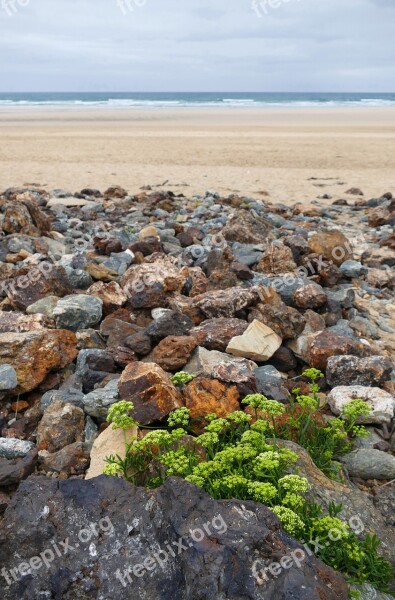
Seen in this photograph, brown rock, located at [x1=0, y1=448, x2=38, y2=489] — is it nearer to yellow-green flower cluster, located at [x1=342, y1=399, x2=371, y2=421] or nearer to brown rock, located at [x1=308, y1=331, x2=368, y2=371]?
yellow-green flower cluster, located at [x1=342, y1=399, x2=371, y2=421]

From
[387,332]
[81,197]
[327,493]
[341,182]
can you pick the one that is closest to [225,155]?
[341,182]

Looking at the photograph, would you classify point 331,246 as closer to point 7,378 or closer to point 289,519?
point 7,378

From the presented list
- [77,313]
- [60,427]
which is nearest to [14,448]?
[60,427]

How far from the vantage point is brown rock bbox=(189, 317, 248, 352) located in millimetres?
5422

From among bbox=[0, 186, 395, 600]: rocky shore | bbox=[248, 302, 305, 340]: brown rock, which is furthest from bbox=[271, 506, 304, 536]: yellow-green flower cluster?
bbox=[248, 302, 305, 340]: brown rock

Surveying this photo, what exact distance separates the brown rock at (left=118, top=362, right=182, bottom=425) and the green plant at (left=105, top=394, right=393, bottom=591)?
163 millimetres

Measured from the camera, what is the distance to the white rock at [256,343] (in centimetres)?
533

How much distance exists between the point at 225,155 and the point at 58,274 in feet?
65.2

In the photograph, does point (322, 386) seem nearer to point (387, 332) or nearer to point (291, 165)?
point (387, 332)

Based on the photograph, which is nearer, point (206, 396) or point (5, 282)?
point (206, 396)

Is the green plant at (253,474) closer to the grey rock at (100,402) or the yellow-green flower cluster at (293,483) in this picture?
the yellow-green flower cluster at (293,483)

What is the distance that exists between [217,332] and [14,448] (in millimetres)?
2209

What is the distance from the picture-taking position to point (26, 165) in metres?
22.1

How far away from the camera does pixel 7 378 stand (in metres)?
4.74
